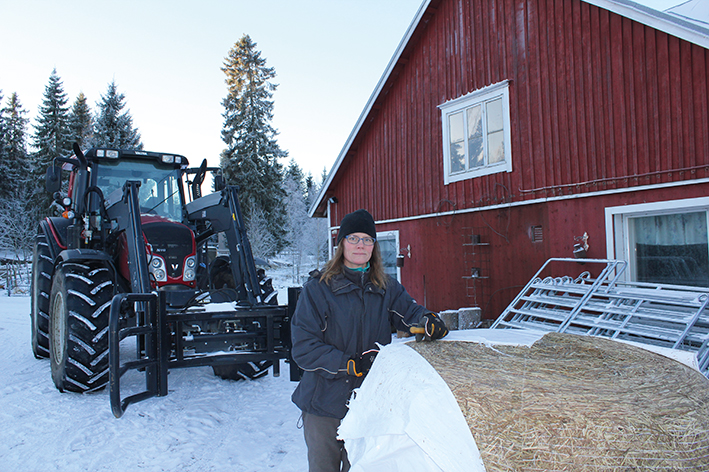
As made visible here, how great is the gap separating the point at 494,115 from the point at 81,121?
116 feet

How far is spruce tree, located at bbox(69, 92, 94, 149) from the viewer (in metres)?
32.3

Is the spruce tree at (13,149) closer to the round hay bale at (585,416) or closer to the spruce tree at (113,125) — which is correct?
the spruce tree at (113,125)

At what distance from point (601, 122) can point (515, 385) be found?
6.26 m

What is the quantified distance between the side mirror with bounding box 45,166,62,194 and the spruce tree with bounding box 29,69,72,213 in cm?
2860

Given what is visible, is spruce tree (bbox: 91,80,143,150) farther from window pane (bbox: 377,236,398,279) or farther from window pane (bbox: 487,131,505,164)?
window pane (bbox: 487,131,505,164)

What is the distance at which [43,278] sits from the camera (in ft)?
20.3

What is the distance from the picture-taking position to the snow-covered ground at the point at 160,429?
3393 mm

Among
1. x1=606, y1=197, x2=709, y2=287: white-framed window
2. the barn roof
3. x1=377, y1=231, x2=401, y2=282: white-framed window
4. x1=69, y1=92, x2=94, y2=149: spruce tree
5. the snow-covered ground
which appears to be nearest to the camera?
the snow-covered ground

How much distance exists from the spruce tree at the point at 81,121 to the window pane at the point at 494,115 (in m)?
31.7

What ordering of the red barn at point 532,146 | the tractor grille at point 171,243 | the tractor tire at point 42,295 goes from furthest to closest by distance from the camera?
the tractor tire at point 42,295 → the red barn at point 532,146 → the tractor grille at point 171,243

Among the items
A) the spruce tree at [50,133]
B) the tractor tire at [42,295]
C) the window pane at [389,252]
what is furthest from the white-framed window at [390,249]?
the spruce tree at [50,133]

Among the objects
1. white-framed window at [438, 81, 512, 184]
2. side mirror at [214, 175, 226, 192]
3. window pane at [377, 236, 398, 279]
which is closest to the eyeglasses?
side mirror at [214, 175, 226, 192]

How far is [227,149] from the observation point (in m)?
28.2

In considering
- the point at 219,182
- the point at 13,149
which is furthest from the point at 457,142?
the point at 13,149
